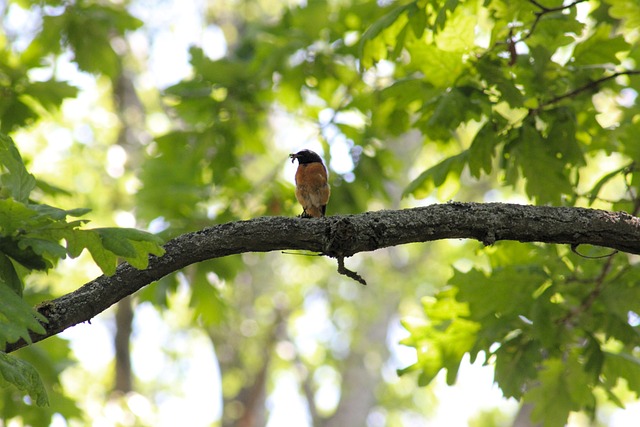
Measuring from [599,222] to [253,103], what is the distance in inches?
166

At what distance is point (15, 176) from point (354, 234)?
1535 millimetres

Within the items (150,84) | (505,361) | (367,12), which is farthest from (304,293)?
(505,361)

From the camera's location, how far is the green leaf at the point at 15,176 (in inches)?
117

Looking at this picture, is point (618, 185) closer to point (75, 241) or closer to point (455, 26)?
point (455, 26)

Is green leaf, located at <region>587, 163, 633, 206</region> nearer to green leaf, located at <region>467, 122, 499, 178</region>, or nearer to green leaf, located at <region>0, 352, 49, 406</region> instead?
green leaf, located at <region>467, 122, 499, 178</region>

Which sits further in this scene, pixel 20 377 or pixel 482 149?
pixel 482 149

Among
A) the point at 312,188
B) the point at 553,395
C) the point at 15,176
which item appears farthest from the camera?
the point at 312,188

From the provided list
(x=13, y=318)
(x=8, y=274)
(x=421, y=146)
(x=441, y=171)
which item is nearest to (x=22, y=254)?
(x=8, y=274)

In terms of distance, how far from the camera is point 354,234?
3.13 metres

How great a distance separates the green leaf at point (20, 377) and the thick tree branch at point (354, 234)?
0.93ft

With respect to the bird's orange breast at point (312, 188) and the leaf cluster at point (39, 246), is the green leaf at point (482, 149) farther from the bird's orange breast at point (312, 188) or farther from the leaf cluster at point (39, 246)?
the leaf cluster at point (39, 246)

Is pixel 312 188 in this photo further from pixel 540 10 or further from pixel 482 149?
pixel 540 10

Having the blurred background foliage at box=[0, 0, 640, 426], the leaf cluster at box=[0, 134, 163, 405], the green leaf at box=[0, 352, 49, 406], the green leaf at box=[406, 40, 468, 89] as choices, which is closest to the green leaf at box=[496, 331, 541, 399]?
the blurred background foliage at box=[0, 0, 640, 426]

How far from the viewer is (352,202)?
20.9ft
